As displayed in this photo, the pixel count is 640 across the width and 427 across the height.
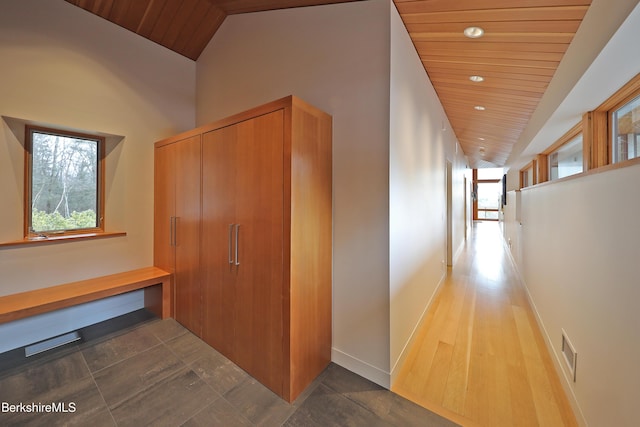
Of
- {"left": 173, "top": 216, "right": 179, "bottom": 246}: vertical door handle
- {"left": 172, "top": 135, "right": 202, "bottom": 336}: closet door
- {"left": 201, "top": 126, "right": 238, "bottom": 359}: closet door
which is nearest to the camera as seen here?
{"left": 201, "top": 126, "right": 238, "bottom": 359}: closet door

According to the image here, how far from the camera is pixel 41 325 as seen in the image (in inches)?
94.6

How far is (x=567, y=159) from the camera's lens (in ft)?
9.16

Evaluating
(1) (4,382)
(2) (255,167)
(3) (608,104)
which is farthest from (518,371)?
(1) (4,382)

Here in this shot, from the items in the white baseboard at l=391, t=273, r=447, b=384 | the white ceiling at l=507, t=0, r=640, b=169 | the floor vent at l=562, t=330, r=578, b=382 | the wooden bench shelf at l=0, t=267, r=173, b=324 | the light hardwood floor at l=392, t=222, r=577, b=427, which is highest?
the white ceiling at l=507, t=0, r=640, b=169

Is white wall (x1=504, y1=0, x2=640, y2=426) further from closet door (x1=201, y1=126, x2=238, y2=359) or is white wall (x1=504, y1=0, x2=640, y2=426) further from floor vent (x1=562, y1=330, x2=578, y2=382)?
closet door (x1=201, y1=126, x2=238, y2=359)

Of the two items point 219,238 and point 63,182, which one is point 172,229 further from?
point 63,182

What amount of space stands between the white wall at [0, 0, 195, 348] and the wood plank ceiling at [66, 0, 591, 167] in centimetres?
29

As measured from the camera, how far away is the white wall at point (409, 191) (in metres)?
1.88

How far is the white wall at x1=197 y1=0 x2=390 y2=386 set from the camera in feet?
6.00

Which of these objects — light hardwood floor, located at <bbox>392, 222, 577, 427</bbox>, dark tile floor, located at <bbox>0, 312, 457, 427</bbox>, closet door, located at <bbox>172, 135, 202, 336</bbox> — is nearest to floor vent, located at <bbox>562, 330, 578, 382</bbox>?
light hardwood floor, located at <bbox>392, 222, 577, 427</bbox>

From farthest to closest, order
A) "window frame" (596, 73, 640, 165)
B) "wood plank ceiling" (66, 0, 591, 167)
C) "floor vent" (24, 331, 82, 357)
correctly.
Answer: "floor vent" (24, 331, 82, 357) < "wood plank ceiling" (66, 0, 591, 167) < "window frame" (596, 73, 640, 165)

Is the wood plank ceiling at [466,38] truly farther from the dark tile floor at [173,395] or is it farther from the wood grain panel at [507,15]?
the dark tile floor at [173,395]

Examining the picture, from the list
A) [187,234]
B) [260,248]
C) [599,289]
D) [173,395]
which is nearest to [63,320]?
[187,234]

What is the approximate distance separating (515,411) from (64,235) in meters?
4.12
